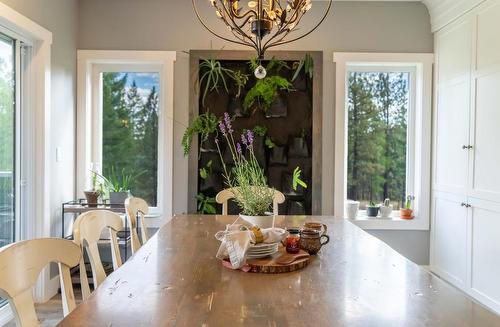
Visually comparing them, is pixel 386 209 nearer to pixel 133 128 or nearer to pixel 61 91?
pixel 133 128

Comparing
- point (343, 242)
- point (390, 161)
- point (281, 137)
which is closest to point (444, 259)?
point (390, 161)

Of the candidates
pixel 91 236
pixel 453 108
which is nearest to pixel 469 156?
pixel 453 108

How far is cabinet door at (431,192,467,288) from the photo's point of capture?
10.7 ft

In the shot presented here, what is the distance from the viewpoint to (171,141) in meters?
3.78

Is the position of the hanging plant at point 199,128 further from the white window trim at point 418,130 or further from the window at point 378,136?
the window at point 378,136

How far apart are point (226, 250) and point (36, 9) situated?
250 cm

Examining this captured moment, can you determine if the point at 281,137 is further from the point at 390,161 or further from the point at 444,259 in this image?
the point at 444,259

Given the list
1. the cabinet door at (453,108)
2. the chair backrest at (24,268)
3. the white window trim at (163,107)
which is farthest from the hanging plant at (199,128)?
the chair backrest at (24,268)

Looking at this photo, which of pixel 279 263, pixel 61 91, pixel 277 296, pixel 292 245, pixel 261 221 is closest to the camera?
pixel 277 296

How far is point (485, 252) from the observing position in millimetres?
2938

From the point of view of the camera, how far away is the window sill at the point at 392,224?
3844 millimetres

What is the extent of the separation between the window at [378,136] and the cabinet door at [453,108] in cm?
33

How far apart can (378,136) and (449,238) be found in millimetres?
1132

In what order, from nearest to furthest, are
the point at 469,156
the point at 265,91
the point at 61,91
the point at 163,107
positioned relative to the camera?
the point at 469,156, the point at 61,91, the point at 265,91, the point at 163,107
